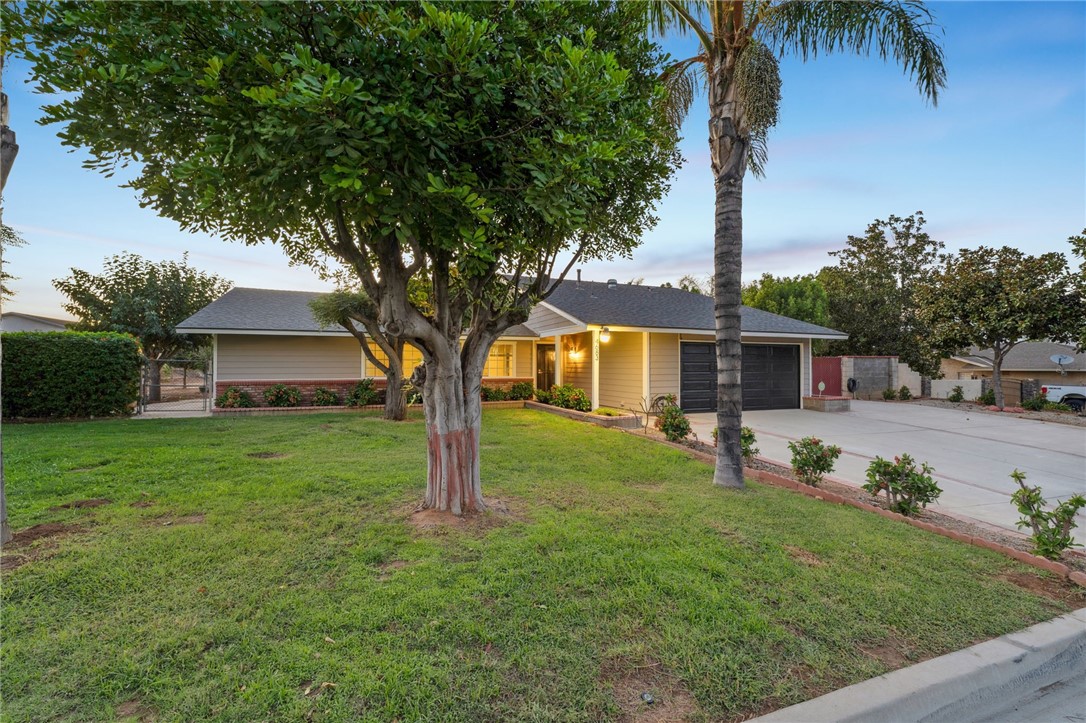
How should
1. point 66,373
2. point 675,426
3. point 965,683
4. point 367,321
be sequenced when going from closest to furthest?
point 965,683 < point 675,426 < point 66,373 < point 367,321

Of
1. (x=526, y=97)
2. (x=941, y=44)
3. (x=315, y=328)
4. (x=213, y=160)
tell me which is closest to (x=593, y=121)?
(x=526, y=97)

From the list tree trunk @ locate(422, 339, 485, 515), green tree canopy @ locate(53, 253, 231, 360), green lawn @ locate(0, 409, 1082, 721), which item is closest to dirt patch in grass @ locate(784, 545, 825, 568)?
green lawn @ locate(0, 409, 1082, 721)

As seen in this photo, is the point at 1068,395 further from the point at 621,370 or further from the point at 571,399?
the point at 571,399

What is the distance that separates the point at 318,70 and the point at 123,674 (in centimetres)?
309

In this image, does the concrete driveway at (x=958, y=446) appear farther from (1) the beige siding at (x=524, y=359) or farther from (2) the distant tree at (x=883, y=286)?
(2) the distant tree at (x=883, y=286)

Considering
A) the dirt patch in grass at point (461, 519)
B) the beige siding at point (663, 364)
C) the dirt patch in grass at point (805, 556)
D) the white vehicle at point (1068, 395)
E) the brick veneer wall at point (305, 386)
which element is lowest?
the dirt patch in grass at point (805, 556)

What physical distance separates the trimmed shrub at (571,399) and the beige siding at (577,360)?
120 centimetres

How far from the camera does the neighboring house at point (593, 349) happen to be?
42.4ft

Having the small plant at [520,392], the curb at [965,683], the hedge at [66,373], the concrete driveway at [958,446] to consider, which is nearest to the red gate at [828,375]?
the concrete driveway at [958,446]

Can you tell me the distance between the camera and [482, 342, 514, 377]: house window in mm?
15836

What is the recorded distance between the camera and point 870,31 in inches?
235

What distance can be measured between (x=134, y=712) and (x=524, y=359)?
1433 cm

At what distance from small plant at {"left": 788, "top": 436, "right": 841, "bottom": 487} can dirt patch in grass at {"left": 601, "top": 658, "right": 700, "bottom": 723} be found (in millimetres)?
4442

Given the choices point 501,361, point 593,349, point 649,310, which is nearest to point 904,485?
point 593,349
